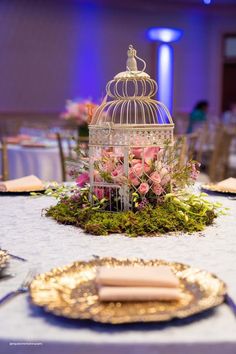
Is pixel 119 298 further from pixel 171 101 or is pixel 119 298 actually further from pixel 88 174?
pixel 171 101

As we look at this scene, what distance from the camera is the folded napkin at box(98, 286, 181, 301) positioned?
37.5 inches

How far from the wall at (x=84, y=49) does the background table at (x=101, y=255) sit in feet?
26.6

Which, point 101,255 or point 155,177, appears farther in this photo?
point 155,177

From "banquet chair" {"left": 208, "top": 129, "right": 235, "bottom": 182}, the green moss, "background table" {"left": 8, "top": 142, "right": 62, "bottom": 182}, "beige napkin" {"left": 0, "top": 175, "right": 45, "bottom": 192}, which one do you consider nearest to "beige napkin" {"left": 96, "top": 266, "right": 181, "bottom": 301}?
the green moss

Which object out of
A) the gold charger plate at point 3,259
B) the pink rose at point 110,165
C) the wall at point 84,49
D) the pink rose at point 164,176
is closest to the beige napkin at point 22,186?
the pink rose at point 110,165

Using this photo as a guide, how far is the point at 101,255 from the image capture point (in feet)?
4.39

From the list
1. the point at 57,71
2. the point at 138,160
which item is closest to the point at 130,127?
the point at 138,160

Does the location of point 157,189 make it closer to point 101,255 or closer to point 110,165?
point 110,165

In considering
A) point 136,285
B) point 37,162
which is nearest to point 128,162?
point 136,285

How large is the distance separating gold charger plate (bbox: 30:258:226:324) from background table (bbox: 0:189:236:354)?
19 mm

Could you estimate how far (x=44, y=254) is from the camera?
1.35 meters

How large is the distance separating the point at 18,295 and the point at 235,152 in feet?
19.5

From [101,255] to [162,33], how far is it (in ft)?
32.3

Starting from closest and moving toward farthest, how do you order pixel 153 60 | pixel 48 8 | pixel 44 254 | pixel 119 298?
1. pixel 119 298
2. pixel 44 254
3. pixel 48 8
4. pixel 153 60
